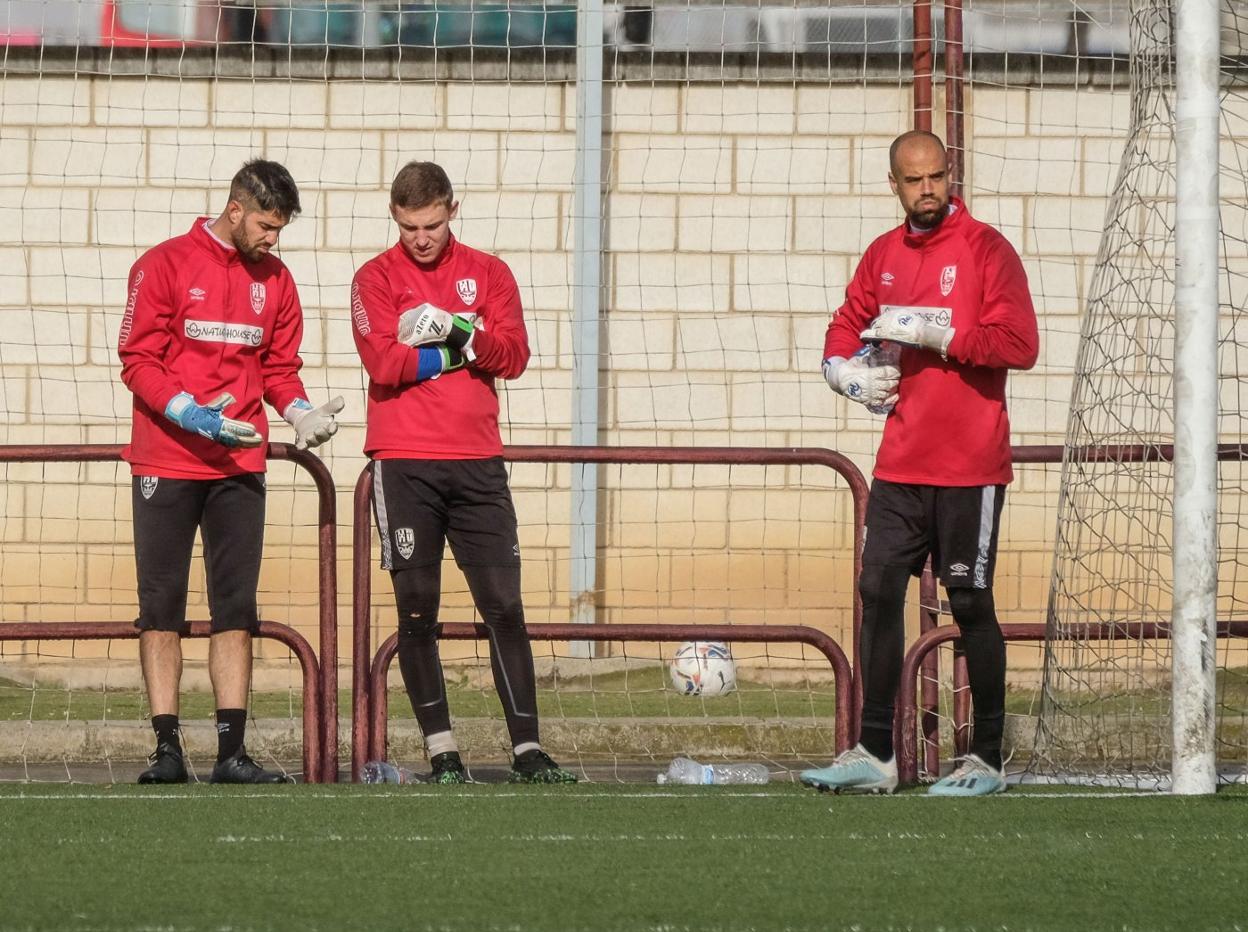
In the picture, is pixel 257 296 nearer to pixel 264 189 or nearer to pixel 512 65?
pixel 264 189

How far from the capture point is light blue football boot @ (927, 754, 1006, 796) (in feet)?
17.3

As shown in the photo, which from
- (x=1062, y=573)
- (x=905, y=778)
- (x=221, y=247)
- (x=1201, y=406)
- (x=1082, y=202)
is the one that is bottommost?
(x=905, y=778)

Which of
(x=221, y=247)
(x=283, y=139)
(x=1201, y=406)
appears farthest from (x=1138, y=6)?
(x=283, y=139)

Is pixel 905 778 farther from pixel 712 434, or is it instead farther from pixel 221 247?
pixel 712 434

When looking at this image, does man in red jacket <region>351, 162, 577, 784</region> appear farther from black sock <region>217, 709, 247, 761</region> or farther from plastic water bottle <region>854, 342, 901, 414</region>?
plastic water bottle <region>854, 342, 901, 414</region>

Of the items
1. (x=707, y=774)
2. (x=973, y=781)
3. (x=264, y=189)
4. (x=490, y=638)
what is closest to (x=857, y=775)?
(x=973, y=781)

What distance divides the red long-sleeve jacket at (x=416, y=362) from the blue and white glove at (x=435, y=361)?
2 centimetres

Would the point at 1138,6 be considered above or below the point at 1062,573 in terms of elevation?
above

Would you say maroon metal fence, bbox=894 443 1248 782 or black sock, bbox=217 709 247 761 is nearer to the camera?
black sock, bbox=217 709 247 761

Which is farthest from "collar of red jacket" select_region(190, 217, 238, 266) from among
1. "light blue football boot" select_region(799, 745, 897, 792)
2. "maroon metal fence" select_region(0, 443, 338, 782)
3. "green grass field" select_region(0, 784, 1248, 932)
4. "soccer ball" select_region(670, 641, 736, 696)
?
"soccer ball" select_region(670, 641, 736, 696)

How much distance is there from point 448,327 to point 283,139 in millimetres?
3924

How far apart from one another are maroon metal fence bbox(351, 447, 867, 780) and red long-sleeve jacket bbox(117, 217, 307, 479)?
1.58ft

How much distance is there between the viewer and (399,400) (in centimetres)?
572

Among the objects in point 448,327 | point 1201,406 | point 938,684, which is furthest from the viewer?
point 938,684
